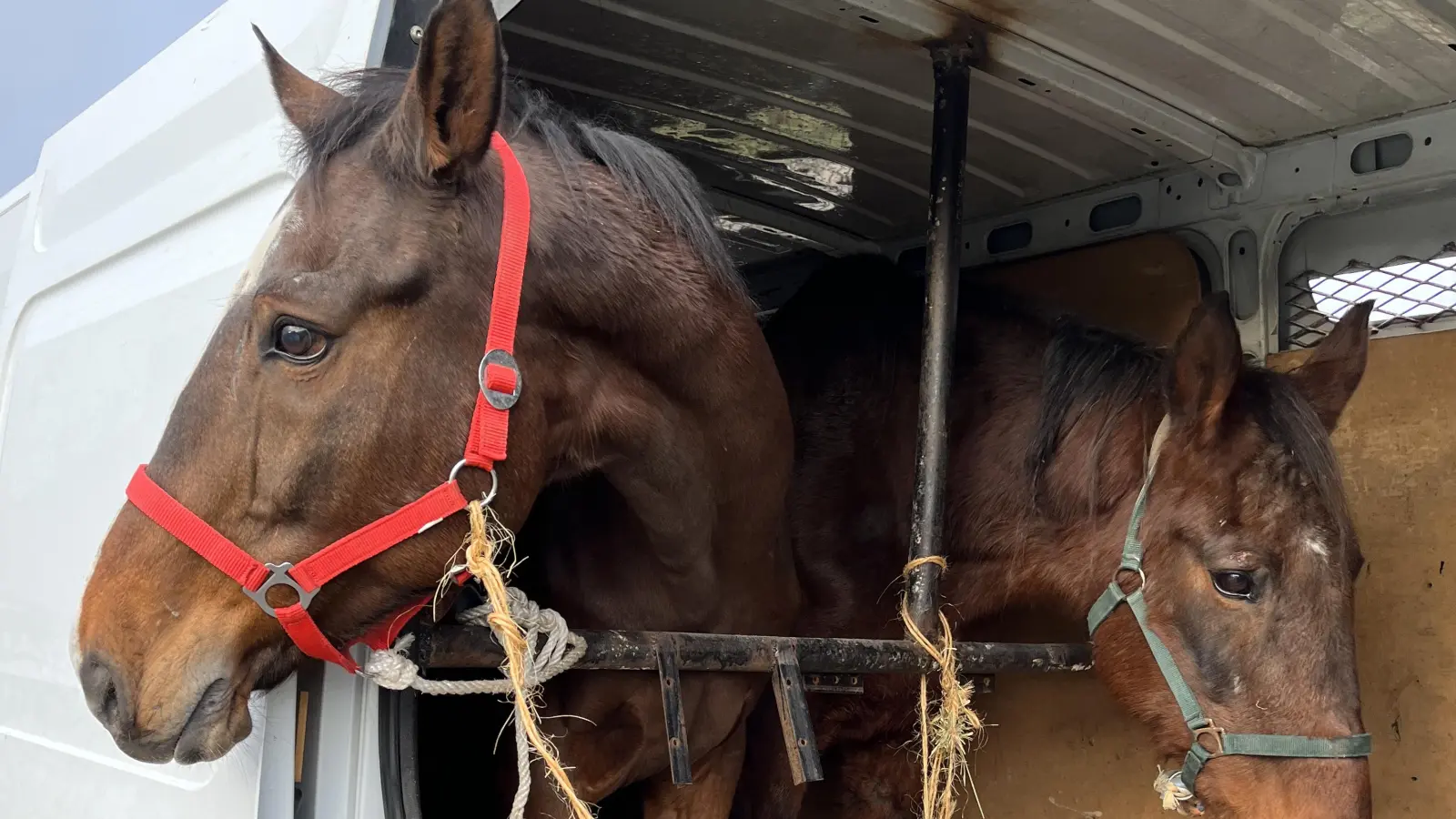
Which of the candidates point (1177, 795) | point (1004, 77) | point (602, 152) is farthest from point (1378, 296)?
point (602, 152)

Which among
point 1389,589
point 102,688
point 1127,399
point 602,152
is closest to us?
point 102,688

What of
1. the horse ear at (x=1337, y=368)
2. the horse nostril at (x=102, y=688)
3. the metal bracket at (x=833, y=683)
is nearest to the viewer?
the horse nostril at (x=102, y=688)

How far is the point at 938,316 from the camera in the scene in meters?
2.07

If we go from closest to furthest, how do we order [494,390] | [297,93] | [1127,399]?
[494,390] → [297,93] → [1127,399]

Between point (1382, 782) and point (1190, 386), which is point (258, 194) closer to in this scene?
point (1190, 386)

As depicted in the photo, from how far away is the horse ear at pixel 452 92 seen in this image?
4.04 feet

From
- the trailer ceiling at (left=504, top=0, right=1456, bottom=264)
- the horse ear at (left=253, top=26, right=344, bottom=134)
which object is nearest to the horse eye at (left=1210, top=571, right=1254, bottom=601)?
the trailer ceiling at (left=504, top=0, right=1456, bottom=264)

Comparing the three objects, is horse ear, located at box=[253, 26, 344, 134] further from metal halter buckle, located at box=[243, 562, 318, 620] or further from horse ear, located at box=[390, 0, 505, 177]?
metal halter buckle, located at box=[243, 562, 318, 620]

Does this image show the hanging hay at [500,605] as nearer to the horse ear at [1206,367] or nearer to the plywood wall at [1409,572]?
the horse ear at [1206,367]

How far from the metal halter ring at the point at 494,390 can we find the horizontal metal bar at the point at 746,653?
35cm

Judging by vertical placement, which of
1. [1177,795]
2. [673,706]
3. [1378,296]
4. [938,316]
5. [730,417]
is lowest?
[1177,795]

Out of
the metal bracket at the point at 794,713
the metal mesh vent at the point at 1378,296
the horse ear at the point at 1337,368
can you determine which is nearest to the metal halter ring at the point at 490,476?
the metal bracket at the point at 794,713

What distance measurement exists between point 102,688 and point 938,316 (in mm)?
1568

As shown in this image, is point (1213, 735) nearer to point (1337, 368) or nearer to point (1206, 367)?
point (1206, 367)
